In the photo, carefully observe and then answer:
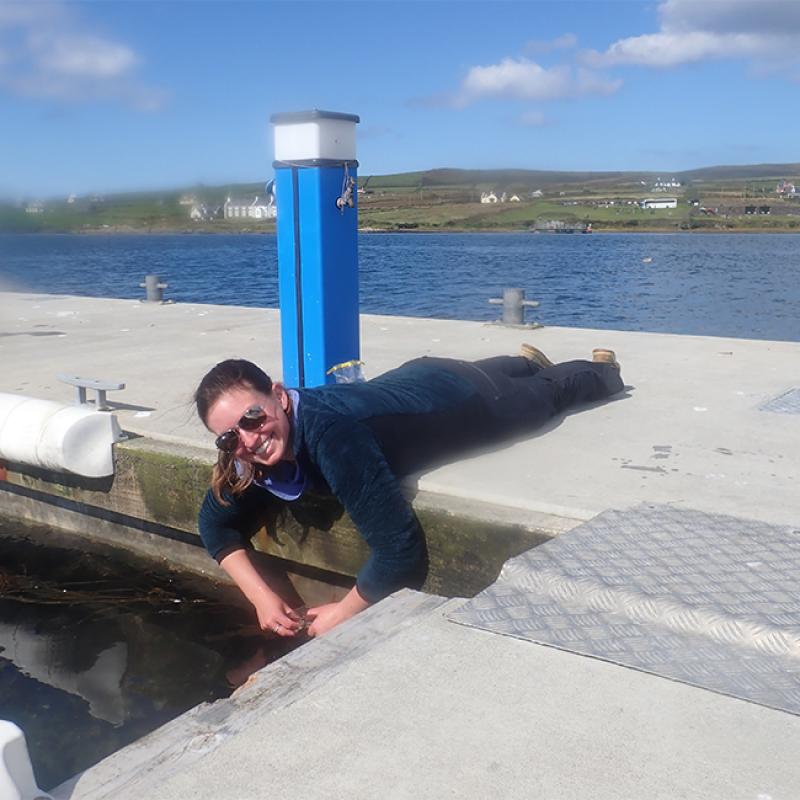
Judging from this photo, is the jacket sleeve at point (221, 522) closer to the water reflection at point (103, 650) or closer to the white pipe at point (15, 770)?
the water reflection at point (103, 650)

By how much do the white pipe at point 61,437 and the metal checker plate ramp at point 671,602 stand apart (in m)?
2.49

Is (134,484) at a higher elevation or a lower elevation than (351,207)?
lower

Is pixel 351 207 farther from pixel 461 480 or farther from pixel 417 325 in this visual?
pixel 417 325

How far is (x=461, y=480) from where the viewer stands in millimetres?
3830

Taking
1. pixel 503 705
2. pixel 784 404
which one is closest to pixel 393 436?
pixel 503 705

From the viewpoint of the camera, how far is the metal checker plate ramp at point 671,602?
2.31 meters

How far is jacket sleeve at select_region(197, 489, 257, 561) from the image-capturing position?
3.51 m

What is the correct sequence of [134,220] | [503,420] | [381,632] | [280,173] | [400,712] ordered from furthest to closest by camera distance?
[134,220] → [280,173] → [503,420] → [381,632] → [400,712]

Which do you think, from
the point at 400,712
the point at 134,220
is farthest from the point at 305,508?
the point at 134,220

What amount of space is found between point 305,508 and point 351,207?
2067 mm

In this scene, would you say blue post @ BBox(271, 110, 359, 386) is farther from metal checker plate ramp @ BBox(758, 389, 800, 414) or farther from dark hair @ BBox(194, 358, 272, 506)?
metal checker plate ramp @ BBox(758, 389, 800, 414)

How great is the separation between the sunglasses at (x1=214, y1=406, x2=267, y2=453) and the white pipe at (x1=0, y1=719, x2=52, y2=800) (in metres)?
1.27

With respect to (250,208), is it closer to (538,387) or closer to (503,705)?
(538,387)

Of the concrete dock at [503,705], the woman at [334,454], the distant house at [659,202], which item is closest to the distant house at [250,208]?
the concrete dock at [503,705]
